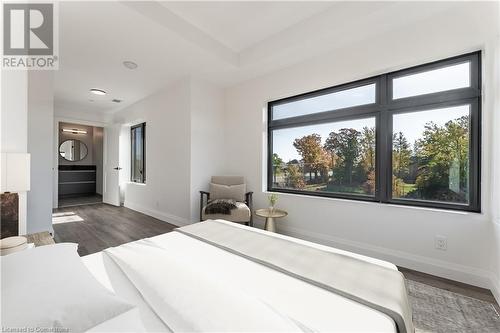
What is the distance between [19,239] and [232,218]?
7.03 feet

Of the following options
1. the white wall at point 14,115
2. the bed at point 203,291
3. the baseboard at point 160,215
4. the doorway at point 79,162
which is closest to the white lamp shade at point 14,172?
the white wall at point 14,115

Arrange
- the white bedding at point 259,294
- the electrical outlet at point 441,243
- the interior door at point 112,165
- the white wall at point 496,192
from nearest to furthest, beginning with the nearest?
the white bedding at point 259,294 → the white wall at point 496,192 → the electrical outlet at point 441,243 → the interior door at point 112,165

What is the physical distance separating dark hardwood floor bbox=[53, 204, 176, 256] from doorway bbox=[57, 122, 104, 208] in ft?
6.60

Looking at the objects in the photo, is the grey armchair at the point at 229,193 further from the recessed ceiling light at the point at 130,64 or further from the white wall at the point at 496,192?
the white wall at the point at 496,192

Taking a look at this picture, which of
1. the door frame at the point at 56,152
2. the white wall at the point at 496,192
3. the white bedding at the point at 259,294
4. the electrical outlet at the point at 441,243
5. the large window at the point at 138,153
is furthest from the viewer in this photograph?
the large window at the point at 138,153

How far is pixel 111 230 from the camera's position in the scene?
3520 millimetres

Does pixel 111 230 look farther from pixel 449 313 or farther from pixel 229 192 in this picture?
pixel 449 313

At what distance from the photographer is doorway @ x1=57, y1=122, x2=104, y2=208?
659cm

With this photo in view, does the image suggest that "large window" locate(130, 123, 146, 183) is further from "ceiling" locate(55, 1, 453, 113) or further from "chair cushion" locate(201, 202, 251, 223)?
"chair cushion" locate(201, 202, 251, 223)

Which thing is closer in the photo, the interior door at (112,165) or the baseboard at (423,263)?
the baseboard at (423,263)

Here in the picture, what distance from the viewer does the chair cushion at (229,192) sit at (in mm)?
3586

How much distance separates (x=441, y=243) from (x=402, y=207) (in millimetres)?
447

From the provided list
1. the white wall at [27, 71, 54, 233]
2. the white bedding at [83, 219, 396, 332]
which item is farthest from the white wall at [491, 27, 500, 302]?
the white wall at [27, 71, 54, 233]

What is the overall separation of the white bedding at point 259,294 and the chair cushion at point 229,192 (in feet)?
7.26
